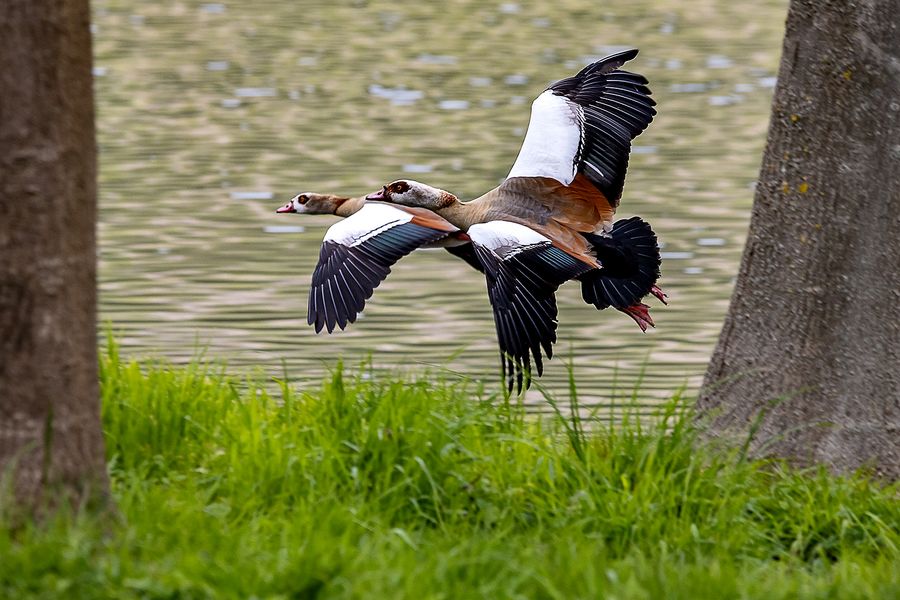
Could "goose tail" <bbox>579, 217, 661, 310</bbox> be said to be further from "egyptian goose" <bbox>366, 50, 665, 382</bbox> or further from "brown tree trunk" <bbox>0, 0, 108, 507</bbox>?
"brown tree trunk" <bbox>0, 0, 108, 507</bbox>

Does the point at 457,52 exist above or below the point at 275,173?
above

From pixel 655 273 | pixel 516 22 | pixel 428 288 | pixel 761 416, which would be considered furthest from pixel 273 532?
pixel 516 22

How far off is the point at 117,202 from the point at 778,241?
8.60 meters

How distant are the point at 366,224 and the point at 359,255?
0.18 m

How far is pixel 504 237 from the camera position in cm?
738

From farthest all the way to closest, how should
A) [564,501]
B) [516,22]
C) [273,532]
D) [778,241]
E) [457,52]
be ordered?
[516,22] < [457,52] < [778,241] < [564,501] < [273,532]

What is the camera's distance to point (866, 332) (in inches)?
259

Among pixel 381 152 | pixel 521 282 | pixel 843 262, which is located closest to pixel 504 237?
pixel 521 282

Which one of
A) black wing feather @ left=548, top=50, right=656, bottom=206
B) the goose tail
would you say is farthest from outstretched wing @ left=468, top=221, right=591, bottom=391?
black wing feather @ left=548, top=50, right=656, bottom=206

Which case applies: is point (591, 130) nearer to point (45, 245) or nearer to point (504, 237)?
point (504, 237)

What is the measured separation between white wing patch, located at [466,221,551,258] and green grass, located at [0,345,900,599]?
797 millimetres

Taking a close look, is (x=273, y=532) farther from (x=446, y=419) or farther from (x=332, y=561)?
(x=446, y=419)

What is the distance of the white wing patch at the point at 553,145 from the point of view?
26.0 feet

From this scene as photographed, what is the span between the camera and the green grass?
4.75 metres
